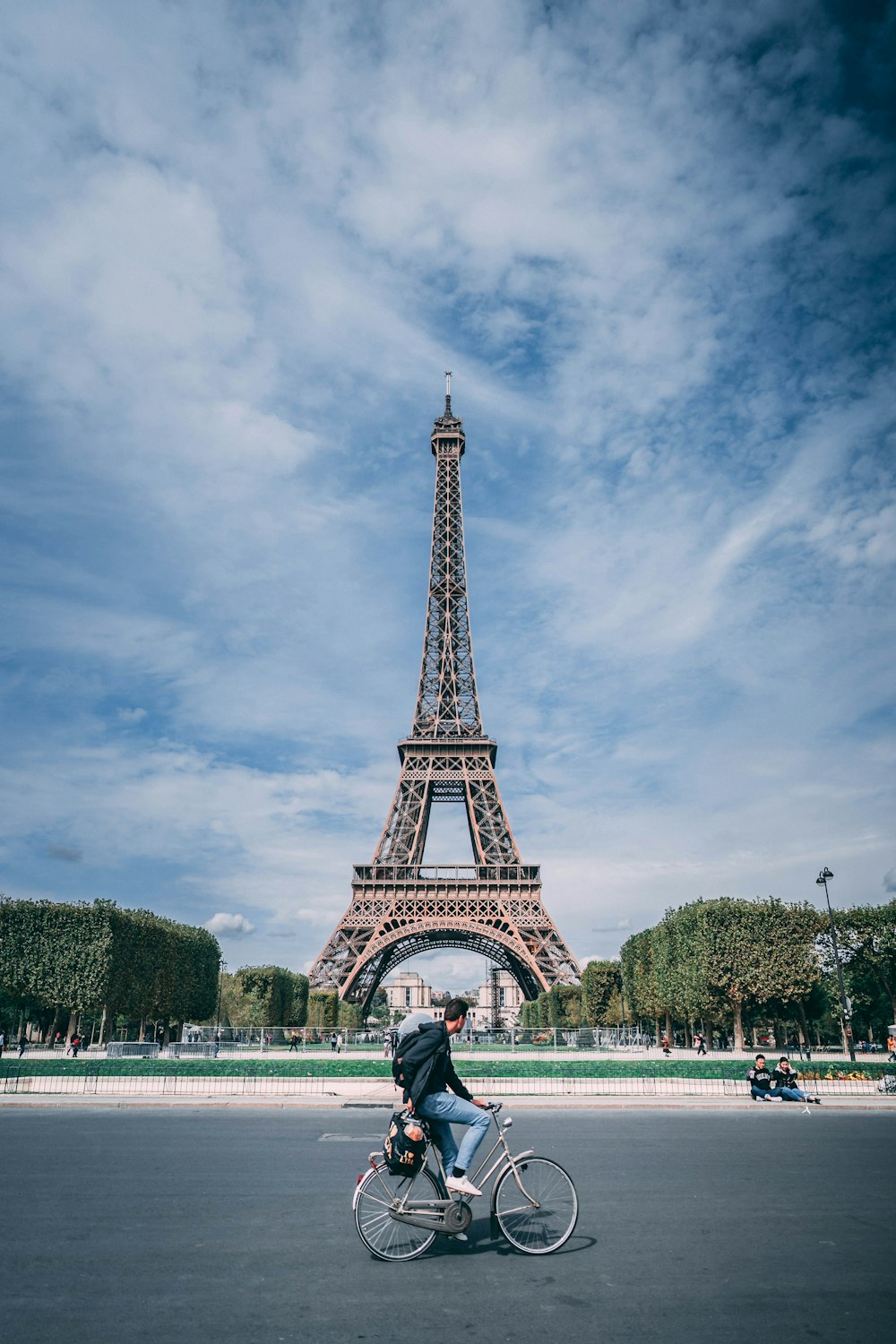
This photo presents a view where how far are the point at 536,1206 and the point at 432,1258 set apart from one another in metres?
0.86

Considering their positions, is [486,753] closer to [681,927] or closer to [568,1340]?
[681,927]

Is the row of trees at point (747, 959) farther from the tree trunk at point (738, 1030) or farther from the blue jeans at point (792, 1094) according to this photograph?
the blue jeans at point (792, 1094)

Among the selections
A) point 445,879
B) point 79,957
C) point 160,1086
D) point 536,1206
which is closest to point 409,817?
point 445,879

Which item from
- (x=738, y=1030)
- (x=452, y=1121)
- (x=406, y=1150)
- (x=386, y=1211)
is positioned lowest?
(x=738, y=1030)

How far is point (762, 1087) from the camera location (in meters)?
20.0

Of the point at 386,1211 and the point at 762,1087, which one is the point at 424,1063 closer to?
the point at 386,1211

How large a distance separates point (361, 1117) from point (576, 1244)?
11.5 metres

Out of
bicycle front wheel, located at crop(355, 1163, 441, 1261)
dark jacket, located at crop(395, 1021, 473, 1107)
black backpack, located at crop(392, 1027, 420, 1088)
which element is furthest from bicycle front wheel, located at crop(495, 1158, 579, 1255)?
black backpack, located at crop(392, 1027, 420, 1088)

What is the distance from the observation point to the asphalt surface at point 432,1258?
16.6 feet

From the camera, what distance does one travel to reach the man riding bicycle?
6.53 m

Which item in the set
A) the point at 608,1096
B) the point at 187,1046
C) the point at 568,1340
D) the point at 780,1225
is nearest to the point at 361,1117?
the point at 608,1096

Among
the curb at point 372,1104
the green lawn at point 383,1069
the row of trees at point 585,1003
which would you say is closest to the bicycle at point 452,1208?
the curb at point 372,1104

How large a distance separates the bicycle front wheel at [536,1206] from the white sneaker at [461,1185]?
341 millimetres

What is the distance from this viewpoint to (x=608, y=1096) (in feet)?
68.1
